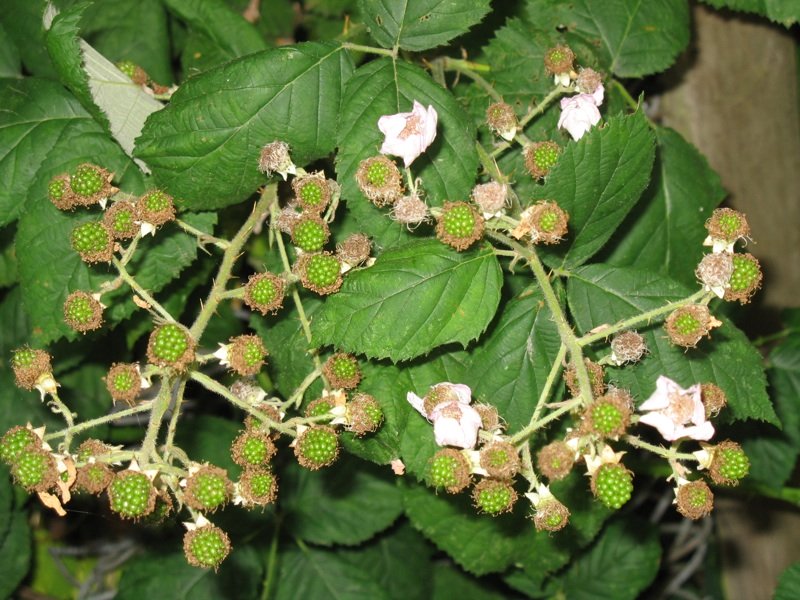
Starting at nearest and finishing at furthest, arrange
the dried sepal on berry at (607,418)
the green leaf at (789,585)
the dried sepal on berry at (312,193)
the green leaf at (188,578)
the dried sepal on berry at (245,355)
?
the dried sepal on berry at (607,418), the dried sepal on berry at (245,355), the dried sepal on berry at (312,193), the green leaf at (789,585), the green leaf at (188,578)

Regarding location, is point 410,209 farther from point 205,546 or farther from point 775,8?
point 775,8

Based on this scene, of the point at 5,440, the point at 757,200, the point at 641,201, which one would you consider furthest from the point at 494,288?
the point at 757,200

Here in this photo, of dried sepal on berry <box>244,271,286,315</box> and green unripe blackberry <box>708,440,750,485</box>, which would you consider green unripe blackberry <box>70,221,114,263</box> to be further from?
green unripe blackberry <box>708,440,750,485</box>

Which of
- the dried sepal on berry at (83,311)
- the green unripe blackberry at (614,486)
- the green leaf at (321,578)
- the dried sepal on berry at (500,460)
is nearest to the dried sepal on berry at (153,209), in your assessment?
the dried sepal on berry at (83,311)

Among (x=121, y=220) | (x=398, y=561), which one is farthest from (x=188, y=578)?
(x=121, y=220)

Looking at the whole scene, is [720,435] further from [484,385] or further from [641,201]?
[484,385]

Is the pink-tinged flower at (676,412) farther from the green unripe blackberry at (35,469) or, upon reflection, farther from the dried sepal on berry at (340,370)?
the green unripe blackberry at (35,469)

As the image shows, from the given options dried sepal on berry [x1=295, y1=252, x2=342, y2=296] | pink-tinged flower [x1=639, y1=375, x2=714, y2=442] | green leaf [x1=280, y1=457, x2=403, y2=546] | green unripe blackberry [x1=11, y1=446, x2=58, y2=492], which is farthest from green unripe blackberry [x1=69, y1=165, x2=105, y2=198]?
green leaf [x1=280, y1=457, x2=403, y2=546]
